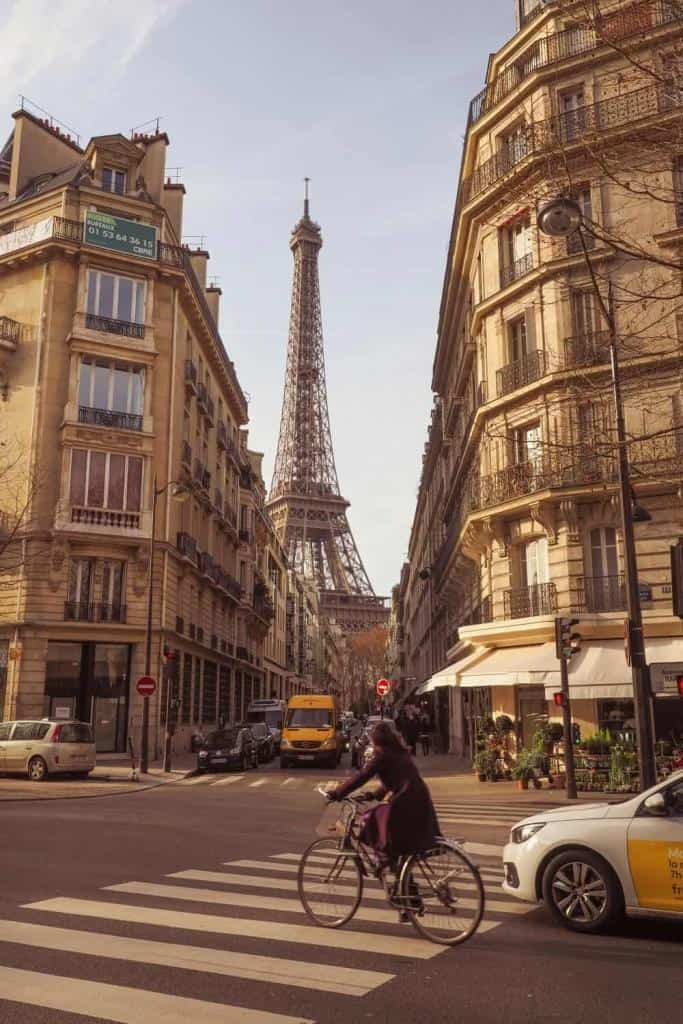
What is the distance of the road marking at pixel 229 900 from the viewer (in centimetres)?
773

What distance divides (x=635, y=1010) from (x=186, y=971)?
A: 2772 millimetres

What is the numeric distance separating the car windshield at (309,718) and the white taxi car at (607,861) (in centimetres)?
2457

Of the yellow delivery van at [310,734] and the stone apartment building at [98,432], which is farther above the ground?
the stone apartment building at [98,432]

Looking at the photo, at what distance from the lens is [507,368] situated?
26656 millimetres

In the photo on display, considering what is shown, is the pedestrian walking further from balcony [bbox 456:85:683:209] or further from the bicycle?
the bicycle

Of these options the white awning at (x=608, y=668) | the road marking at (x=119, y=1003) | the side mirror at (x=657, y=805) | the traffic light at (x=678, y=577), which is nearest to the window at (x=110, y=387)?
the white awning at (x=608, y=668)

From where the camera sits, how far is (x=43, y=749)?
2402cm

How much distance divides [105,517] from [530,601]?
17.2 metres

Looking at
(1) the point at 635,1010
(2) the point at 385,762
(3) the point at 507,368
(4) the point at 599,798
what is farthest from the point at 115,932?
(3) the point at 507,368

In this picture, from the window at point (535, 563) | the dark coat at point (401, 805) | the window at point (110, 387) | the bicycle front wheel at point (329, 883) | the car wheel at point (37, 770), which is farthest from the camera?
the window at point (110, 387)

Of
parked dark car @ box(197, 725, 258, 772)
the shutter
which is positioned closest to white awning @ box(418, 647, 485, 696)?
parked dark car @ box(197, 725, 258, 772)

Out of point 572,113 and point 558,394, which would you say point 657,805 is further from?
point 572,113

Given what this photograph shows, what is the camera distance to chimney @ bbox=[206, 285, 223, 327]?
164 feet

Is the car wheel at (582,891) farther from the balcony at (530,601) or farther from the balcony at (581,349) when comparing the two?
the balcony at (581,349)
